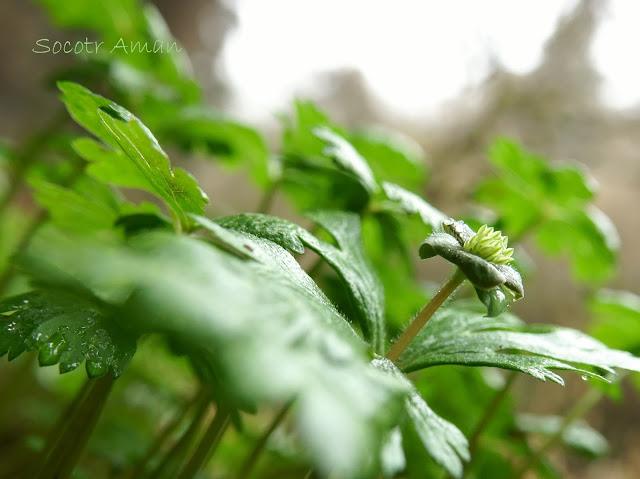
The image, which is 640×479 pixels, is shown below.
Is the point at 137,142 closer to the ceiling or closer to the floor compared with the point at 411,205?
closer to the floor

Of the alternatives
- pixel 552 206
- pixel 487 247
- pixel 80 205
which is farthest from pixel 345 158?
pixel 552 206

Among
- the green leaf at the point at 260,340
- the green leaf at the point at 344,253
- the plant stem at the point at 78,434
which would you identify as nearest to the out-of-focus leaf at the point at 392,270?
the green leaf at the point at 344,253

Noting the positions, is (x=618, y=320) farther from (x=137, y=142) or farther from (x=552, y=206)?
(x=137, y=142)

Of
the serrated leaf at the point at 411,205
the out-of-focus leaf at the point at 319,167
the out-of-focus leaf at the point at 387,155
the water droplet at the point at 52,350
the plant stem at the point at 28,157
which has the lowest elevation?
the water droplet at the point at 52,350

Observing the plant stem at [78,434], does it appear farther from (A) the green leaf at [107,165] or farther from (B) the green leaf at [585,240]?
(B) the green leaf at [585,240]

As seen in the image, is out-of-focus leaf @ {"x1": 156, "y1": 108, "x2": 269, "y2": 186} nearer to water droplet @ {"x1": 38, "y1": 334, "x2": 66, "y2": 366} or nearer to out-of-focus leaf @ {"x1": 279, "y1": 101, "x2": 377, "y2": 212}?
out-of-focus leaf @ {"x1": 279, "y1": 101, "x2": 377, "y2": 212}

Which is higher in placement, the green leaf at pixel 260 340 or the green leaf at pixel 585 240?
the green leaf at pixel 585 240
